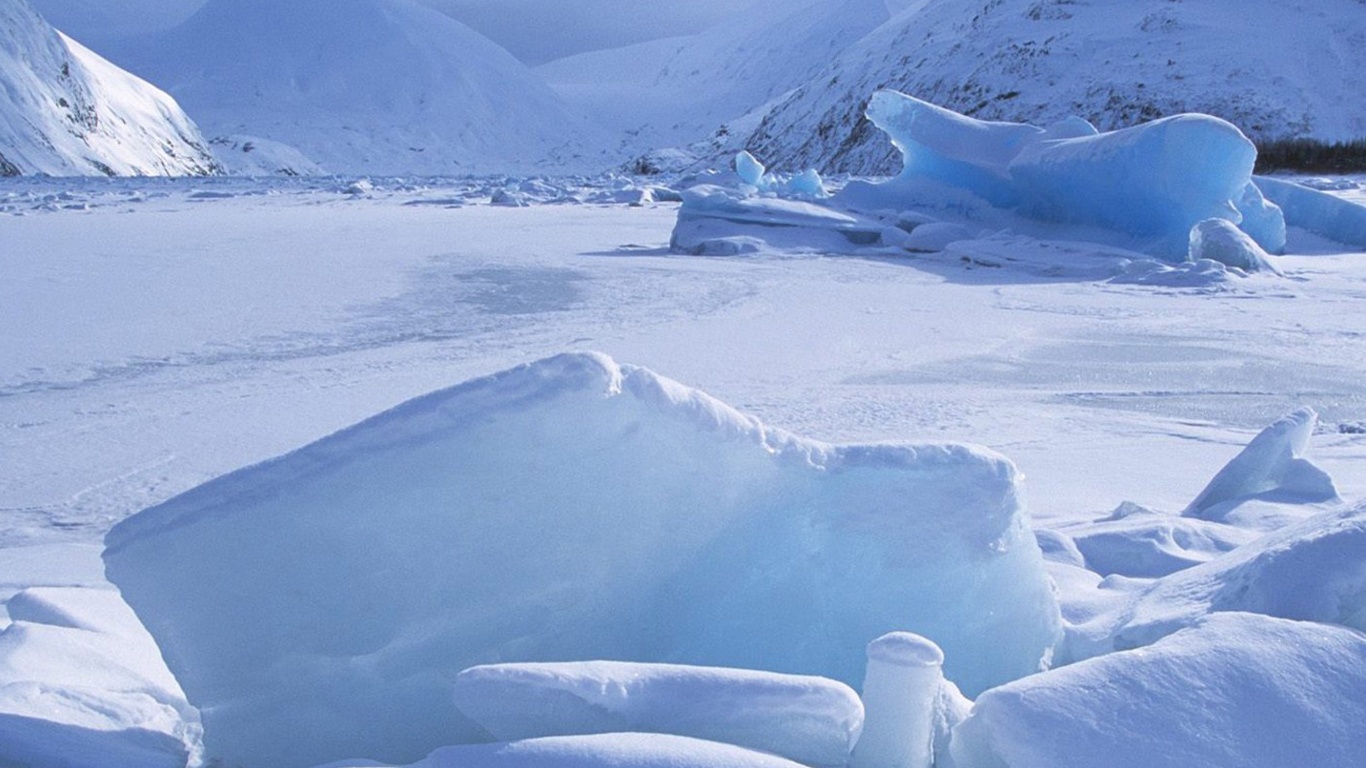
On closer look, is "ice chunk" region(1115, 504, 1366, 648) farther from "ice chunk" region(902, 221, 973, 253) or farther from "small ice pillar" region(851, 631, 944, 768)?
"ice chunk" region(902, 221, 973, 253)

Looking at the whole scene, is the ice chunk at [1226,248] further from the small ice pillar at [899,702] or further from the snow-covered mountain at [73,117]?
the snow-covered mountain at [73,117]

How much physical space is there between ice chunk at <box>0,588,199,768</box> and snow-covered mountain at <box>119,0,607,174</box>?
59.7m

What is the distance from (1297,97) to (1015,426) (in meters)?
33.5

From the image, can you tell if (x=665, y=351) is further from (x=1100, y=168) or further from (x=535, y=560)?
(x=1100, y=168)

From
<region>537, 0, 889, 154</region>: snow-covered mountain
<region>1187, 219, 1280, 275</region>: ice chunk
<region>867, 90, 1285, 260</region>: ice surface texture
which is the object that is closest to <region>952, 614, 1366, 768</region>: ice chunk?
<region>1187, 219, 1280, 275</region>: ice chunk

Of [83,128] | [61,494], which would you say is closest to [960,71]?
[83,128]

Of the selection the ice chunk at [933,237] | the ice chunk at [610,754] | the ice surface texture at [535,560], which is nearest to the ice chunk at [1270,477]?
the ice surface texture at [535,560]

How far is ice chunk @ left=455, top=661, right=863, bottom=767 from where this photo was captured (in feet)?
4.13

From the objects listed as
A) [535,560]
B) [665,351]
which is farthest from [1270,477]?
[665,351]

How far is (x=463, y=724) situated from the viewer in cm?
146

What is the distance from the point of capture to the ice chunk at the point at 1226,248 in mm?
8102

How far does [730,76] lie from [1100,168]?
78583 mm

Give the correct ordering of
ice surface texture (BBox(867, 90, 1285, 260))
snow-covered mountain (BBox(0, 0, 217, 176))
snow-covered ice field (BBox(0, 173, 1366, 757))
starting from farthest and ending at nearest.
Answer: snow-covered mountain (BBox(0, 0, 217, 176))
ice surface texture (BBox(867, 90, 1285, 260))
snow-covered ice field (BBox(0, 173, 1366, 757))

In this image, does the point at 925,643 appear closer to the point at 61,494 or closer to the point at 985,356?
the point at 61,494
